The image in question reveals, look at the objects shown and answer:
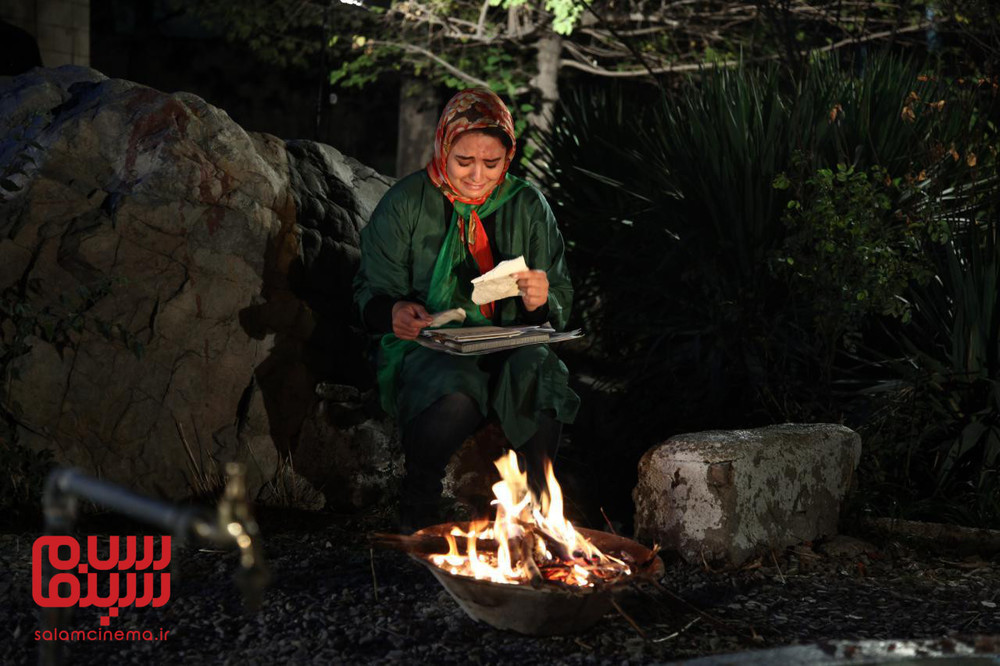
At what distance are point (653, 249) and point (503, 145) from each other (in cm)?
191

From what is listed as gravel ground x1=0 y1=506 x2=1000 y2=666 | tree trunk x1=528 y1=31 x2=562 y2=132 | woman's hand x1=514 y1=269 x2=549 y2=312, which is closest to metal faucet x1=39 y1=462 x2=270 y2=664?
gravel ground x1=0 y1=506 x2=1000 y2=666

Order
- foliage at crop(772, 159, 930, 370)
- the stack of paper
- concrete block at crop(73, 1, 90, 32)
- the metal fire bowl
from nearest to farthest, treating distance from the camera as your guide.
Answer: the metal fire bowl < the stack of paper < foliage at crop(772, 159, 930, 370) < concrete block at crop(73, 1, 90, 32)

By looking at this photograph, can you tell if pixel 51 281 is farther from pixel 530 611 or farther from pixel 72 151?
pixel 530 611

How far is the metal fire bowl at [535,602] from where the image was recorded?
117 inches

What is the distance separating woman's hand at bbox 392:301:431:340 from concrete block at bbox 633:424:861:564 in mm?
958

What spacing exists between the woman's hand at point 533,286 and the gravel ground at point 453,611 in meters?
0.99

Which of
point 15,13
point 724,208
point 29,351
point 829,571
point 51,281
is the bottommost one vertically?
point 829,571

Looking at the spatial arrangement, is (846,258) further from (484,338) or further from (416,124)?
(416,124)

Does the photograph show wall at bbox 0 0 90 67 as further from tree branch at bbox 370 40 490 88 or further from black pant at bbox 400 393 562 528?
black pant at bbox 400 393 562 528

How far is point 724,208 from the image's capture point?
5.55 metres

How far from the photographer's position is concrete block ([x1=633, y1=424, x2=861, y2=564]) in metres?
3.94

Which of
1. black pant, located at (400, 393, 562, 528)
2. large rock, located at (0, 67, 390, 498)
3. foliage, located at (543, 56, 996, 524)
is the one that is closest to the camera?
black pant, located at (400, 393, 562, 528)

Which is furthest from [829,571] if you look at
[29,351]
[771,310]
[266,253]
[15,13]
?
[15,13]

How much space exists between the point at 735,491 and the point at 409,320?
50.4 inches
